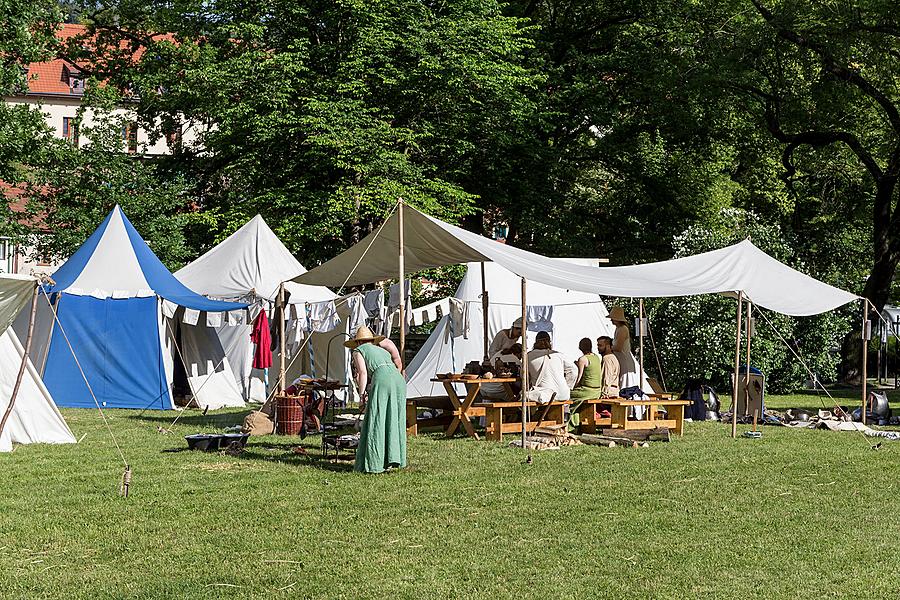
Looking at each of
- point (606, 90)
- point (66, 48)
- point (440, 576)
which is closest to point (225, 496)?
point (440, 576)

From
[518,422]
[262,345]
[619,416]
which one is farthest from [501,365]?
[262,345]

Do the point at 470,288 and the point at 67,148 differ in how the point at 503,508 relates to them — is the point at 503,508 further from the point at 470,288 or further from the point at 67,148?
the point at 67,148

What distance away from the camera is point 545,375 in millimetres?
11258

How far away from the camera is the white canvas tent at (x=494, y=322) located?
15008 mm

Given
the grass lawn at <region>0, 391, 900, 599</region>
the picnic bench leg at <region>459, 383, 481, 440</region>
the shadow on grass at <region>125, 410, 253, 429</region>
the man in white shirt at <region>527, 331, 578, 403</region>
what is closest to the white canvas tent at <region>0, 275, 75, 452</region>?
the grass lawn at <region>0, 391, 900, 599</region>

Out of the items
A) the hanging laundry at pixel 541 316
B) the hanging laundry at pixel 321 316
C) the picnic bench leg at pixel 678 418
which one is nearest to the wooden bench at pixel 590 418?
the picnic bench leg at pixel 678 418

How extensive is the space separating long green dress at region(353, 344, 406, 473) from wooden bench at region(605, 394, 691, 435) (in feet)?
10.6

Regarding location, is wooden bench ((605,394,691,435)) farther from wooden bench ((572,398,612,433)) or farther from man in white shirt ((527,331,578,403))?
man in white shirt ((527,331,578,403))

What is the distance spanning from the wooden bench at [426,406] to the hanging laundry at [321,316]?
10.9ft

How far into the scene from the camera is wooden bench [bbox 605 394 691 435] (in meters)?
11.2

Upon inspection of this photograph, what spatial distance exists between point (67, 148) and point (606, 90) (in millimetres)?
10748

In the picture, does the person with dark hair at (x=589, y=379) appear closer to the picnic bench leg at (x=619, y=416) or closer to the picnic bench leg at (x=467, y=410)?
the picnic bench leg at (x=619, y=416)

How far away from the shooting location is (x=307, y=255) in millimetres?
20891

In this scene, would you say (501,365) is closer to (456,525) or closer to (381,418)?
(381,418)
